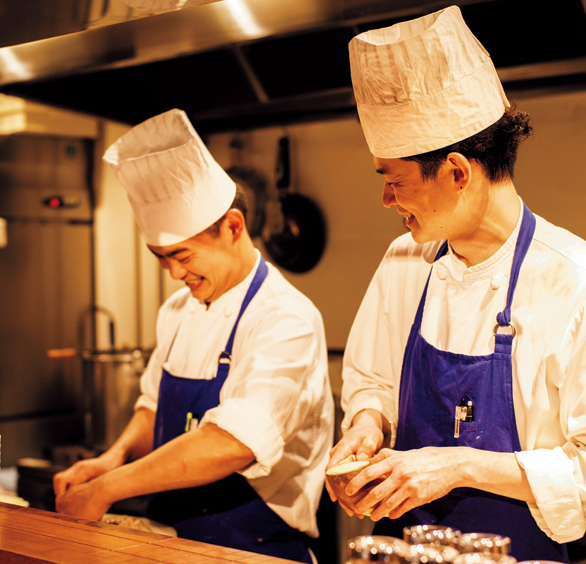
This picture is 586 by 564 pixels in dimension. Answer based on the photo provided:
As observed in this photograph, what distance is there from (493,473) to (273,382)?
607 millimetres

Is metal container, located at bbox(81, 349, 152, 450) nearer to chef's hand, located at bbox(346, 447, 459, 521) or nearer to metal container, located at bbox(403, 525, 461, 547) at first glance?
chef's hand, located at bbox(346, 447, 459, 521)

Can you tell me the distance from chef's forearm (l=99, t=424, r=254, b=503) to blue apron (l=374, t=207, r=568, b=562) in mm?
408

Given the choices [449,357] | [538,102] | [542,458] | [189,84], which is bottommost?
[542,458]

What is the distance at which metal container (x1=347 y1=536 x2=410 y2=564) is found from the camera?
0.86 meters

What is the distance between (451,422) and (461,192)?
440mm

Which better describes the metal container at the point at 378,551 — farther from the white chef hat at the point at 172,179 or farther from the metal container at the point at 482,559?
the white chef hat at the point at 172,179

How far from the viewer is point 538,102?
8.30 feet

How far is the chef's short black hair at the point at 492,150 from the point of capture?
1.29 metres

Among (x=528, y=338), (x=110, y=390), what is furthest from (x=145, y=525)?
(x=110, y=390)

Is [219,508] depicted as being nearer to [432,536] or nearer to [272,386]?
[272,386]

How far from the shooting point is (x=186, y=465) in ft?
5.31

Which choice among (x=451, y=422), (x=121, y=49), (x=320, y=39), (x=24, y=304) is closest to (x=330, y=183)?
(x=320, y=39)

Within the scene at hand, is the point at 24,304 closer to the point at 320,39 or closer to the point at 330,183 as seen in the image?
the point at 330,183

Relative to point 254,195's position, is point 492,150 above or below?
below
